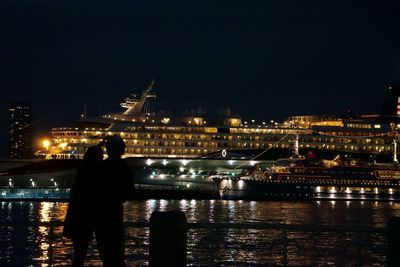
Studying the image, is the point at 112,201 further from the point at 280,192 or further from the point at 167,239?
the point at 280,192

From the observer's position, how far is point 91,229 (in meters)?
6.68

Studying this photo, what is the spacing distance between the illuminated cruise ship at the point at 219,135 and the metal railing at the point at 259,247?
1671 inches

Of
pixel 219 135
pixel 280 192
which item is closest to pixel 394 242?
pixel 280 192

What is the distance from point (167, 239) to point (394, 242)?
207cm

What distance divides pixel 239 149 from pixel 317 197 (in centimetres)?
1651

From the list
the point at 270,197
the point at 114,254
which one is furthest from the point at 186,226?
the point at 270,197

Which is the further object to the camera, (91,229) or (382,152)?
(382,152)

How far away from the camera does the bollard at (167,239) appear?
7328 mm

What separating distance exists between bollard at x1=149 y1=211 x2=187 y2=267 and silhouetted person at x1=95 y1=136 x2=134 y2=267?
2.17ft

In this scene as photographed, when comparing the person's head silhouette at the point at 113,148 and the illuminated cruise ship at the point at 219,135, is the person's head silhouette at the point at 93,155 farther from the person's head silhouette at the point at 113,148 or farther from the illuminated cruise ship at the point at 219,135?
the illuminated cruise ship at the point at 219,135

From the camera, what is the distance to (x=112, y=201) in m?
6.68

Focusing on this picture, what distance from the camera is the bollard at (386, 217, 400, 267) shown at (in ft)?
23.9

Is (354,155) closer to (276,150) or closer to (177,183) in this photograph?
(276,150)

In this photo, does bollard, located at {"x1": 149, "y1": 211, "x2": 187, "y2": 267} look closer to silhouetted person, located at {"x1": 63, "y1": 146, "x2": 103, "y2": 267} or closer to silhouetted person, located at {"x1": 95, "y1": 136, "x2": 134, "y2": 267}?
silhouetted person, located at {"x1": 95, "y1": 136, "x2": 134, "y2": 267}
